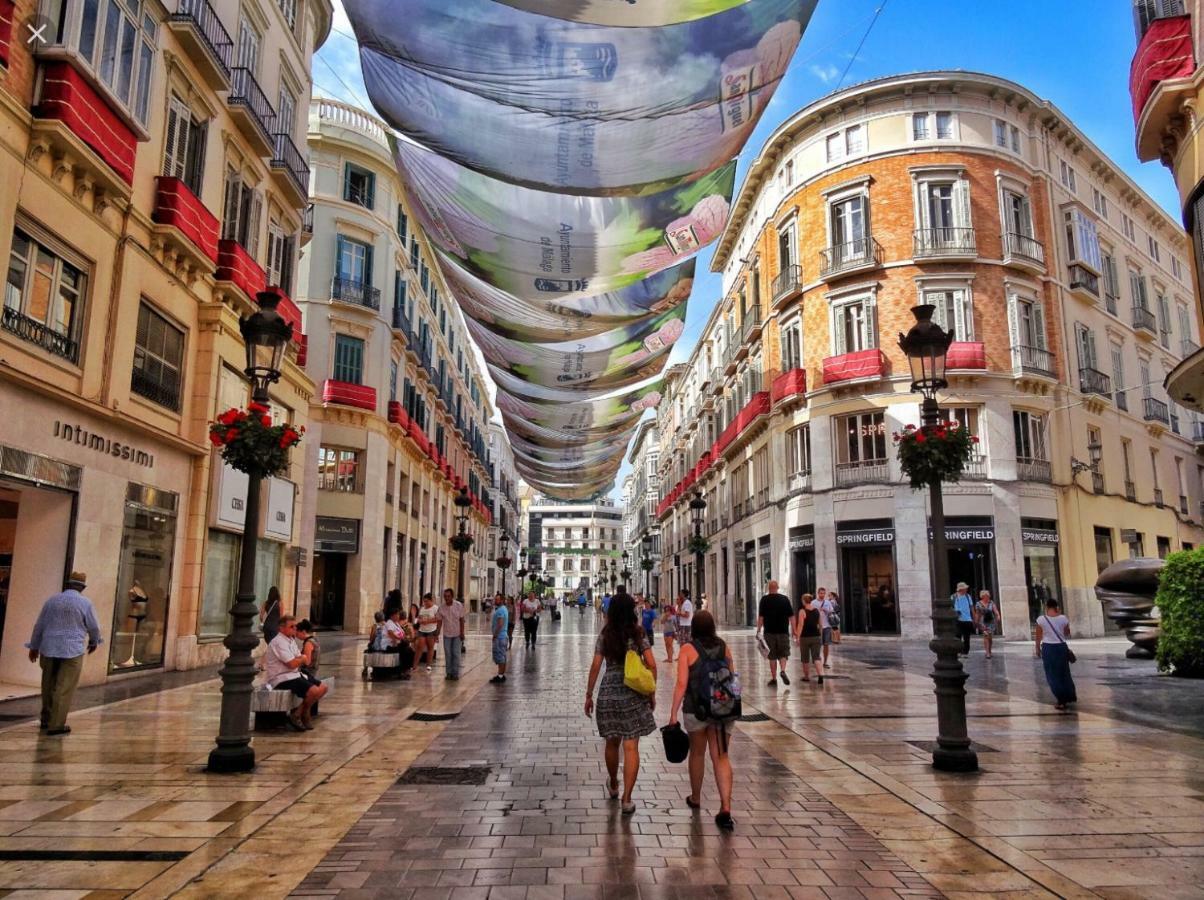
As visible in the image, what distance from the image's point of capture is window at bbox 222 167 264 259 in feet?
58.6

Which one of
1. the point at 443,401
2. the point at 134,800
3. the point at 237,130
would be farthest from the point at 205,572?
the point at 443,401

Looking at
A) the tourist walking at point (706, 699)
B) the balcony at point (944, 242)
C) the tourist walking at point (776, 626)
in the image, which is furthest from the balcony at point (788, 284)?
the tourist walking at point (706, 699)

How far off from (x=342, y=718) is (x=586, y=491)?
44727 millimetres

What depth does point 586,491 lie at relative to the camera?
54906 mm

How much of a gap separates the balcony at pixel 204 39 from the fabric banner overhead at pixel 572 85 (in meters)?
6.69

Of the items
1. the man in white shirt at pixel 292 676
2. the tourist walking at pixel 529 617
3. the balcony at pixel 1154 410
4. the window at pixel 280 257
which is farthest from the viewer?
the balcony at pixel 1154 410

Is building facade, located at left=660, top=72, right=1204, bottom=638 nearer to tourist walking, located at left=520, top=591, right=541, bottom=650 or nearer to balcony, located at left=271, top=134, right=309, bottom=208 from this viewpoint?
tourist walking, located at left=520, top=591, right=541, bottom=650

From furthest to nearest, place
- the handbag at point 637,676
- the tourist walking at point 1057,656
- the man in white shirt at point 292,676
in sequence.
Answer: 1. the tourist walking at point 1057,656
2. the man in white shirt at point 292,676
3. the handbag at point 637,676

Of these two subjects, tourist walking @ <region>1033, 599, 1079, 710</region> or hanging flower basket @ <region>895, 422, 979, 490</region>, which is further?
tourist walking @ <region>1033, 599, 1079, 710</region>

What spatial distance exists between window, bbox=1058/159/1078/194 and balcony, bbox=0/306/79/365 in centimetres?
3420

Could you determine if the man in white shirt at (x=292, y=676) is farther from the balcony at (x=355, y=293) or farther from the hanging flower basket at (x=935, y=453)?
the balcony at (x=355, y=293)

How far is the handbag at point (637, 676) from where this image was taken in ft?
20.3

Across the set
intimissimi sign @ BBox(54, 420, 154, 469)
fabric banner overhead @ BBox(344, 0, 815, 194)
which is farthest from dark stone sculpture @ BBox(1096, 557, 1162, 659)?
intimissimi sign @ BBox(54, 420, 154, 469)

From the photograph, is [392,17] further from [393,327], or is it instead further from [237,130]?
[393,327]
